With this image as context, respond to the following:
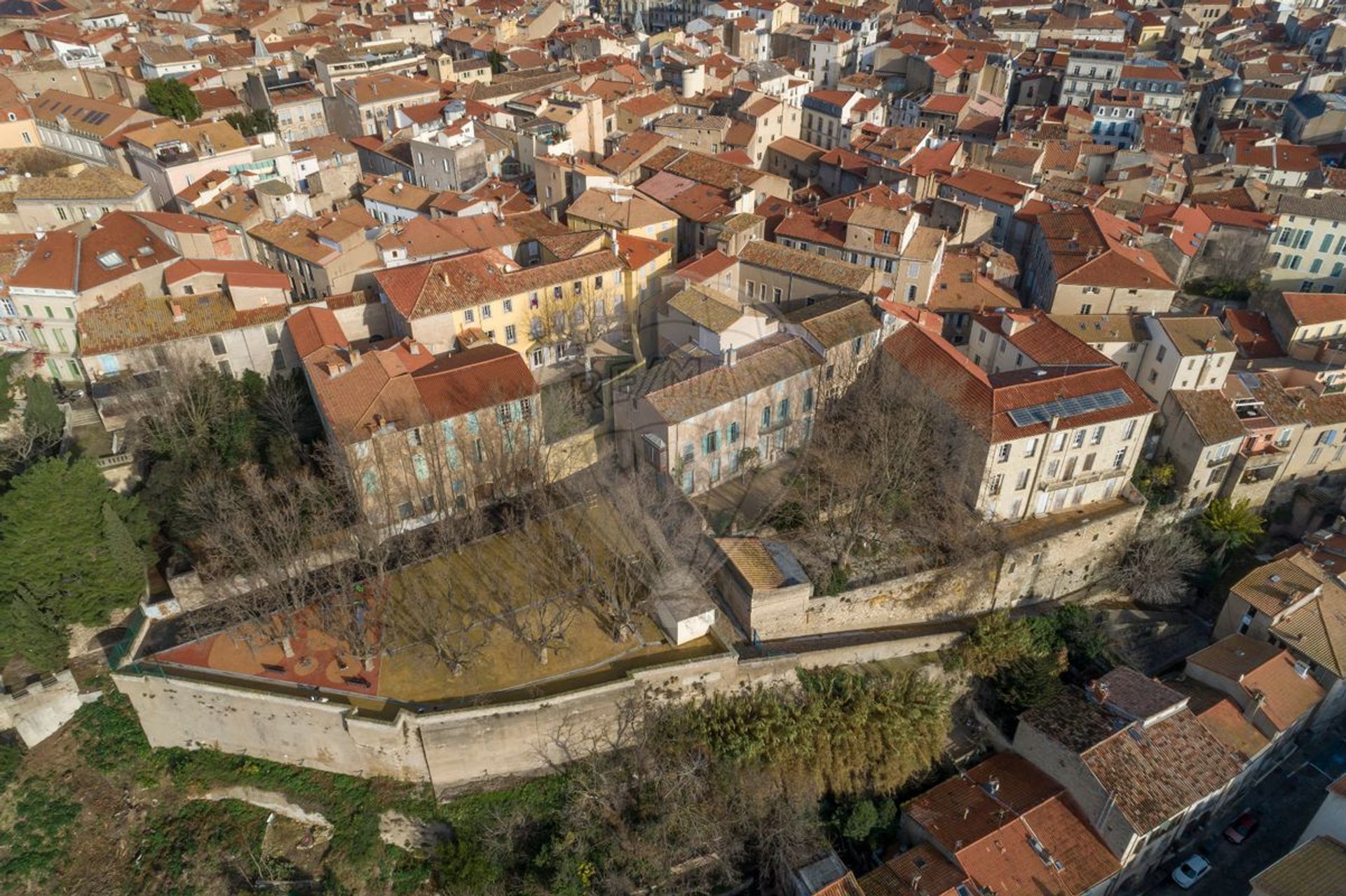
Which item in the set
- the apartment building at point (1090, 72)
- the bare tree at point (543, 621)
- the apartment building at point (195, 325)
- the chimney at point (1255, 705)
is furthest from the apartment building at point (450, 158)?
the apartment building at point (1090, 72)

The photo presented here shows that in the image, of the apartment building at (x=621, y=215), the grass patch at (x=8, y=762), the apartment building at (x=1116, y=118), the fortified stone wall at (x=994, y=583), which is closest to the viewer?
the grass patch at (x=8, y=762)

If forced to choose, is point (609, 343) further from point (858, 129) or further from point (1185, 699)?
point (858, 129)

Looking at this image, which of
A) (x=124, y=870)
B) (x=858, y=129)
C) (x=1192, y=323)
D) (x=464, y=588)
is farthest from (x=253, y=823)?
(x=858, y=129)

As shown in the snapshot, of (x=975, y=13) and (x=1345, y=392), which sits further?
(x=975, y=13)

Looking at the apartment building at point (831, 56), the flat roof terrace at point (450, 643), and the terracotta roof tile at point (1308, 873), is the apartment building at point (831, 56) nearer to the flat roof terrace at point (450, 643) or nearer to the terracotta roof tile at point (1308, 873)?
the flat roof terrace at point (450, 643)

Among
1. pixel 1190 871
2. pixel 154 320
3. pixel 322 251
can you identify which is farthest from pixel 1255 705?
pixel 154 320
